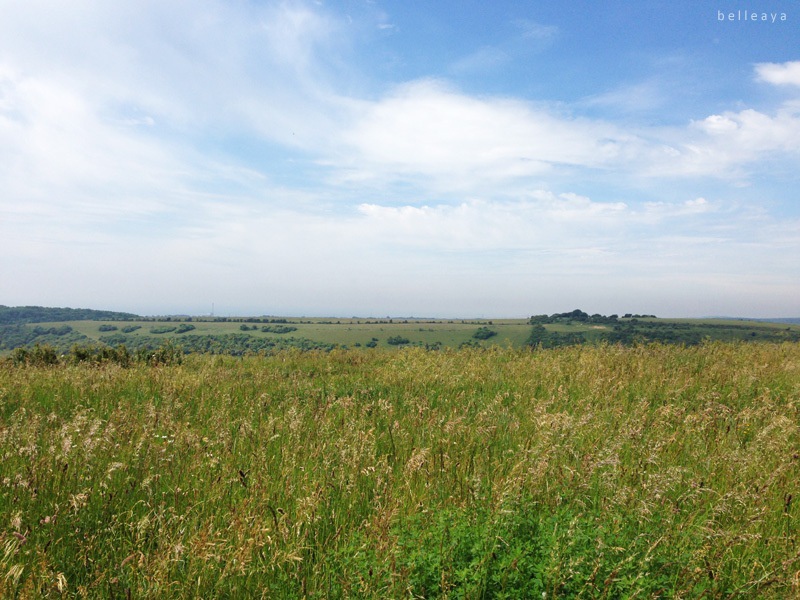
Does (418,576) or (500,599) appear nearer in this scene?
(500,599)

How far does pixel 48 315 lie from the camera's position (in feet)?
509

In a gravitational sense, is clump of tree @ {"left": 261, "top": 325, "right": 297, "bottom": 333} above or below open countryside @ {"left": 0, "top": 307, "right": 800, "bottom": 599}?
below

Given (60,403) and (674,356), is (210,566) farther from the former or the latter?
(674,356)

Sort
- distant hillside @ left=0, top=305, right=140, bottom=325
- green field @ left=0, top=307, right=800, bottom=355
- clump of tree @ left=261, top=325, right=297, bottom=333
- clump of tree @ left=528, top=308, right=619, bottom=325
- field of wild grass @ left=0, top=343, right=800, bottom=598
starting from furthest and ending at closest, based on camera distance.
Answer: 1. distant hillside @ left=0, top=305, right=140, bottom=325
2. clump of tree @ left=261, top=325, right=297, bottom=333
3. clump of tree @ left=528, top=308, right=619, bottom=325
4. green field @ left=0, top=307, right=800, bottom=355
5. field of wild grass @ left=0, top=343, right=800, bottom=598

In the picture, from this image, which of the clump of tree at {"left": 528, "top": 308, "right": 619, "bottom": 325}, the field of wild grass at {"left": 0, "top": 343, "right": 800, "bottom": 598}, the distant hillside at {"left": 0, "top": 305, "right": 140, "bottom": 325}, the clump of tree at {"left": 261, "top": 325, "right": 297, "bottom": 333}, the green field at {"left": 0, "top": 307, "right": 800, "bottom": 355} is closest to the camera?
the field of wild grass at {"left": 0, "top": 343, "right": 800, "bottom": 598}

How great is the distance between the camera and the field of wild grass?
2779 mm

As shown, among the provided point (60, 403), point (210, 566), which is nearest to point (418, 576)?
point (210, 566)

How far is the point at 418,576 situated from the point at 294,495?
176cm

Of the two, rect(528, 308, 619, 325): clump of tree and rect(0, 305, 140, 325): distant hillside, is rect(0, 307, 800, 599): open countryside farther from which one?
rect(0, 305, 140, 325): distant hillside

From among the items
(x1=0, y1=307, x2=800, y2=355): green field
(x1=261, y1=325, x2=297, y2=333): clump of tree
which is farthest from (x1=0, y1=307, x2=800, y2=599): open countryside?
(x1=261, y1=325, x2=297, y2=333): clump of tree

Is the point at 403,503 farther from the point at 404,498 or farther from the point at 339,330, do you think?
the point at 339,330

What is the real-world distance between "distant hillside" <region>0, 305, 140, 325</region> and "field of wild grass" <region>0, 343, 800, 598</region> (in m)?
175

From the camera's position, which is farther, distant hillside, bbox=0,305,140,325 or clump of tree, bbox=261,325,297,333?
distant hillside, bbox=0,305,140,325

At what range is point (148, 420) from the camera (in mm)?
5840
